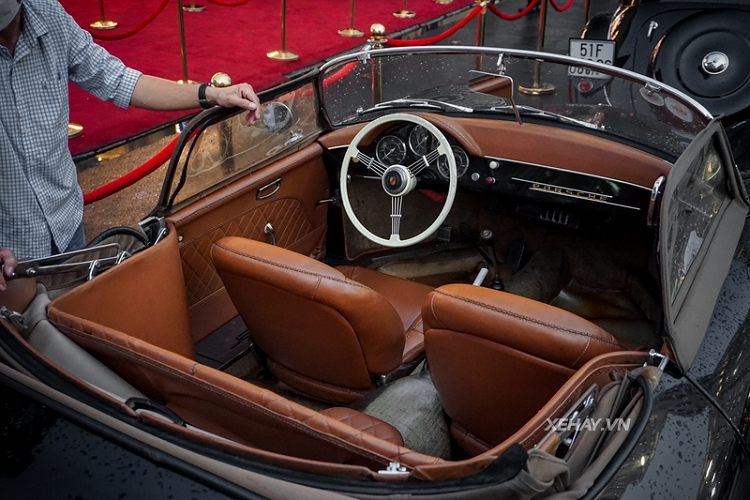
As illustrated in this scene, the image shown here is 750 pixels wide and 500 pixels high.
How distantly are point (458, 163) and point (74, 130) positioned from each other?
3.04 metres

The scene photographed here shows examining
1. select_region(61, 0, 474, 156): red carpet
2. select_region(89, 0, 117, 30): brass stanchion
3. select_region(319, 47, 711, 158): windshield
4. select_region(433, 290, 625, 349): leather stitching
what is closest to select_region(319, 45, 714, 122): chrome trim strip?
select_region(319, 47, 711, 158): windshield

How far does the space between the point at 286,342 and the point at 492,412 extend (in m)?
0.72

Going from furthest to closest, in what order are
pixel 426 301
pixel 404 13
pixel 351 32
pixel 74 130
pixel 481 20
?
pixel 404 13
pixel 351 32
pixel 481 20
pixel 74 130
pixel 426 301

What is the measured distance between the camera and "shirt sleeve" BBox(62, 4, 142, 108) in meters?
2.31

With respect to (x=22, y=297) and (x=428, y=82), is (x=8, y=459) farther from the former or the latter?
(x=428, y=82)

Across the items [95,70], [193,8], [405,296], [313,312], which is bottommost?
[193,8]

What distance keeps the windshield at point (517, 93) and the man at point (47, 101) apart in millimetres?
747

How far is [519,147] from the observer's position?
2752 millimetres

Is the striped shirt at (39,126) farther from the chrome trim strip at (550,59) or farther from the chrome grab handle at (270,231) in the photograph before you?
the chrome trim strip at (550,59)

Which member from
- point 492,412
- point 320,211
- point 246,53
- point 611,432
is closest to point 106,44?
point 246,53

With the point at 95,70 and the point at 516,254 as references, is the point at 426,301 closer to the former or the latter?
the point at 95,70

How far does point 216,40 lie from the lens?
269 inches

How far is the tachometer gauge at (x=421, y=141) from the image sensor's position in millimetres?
2812

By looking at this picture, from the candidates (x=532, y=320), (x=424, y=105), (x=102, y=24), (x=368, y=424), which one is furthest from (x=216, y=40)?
(x=532, y=320)
